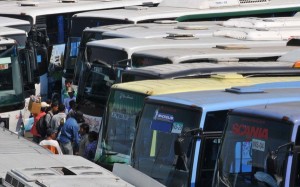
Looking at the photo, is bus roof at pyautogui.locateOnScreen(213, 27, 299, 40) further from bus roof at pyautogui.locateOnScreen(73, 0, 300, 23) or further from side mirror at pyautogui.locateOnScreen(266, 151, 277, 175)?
side mirror at pyautogui.locateOnScreen(266, 151, 277, 175)

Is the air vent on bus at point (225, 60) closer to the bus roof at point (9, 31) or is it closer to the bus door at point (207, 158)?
the bus door at point (207, 158)

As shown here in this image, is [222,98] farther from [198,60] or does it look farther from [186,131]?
[198,60]

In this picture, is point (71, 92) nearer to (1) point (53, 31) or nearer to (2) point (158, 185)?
(1) point (53, 31)

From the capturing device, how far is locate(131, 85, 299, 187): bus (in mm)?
10836

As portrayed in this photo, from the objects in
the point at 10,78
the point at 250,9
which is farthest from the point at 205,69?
the point at 250,9

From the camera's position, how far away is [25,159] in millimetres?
9711

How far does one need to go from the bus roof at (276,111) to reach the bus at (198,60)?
3.66 meters

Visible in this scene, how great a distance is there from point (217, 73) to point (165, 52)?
2.01 meters

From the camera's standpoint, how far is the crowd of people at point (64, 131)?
16.2m

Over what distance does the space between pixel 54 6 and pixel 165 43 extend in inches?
349

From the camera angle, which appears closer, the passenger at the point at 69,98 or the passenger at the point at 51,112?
the passenger at the point at 51,112

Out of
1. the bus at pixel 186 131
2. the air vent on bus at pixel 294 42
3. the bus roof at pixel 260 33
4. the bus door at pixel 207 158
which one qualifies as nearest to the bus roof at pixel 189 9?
the bus roof at pixel 260 33

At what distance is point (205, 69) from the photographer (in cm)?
1403

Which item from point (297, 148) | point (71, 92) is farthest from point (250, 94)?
point (71, 92)
